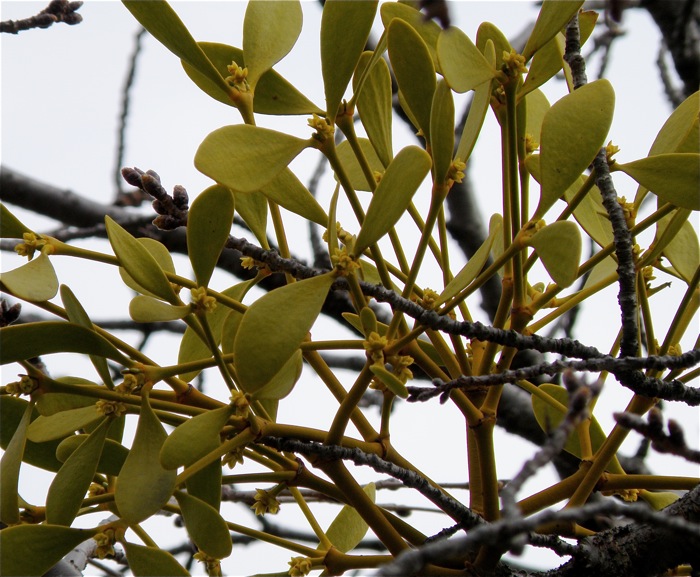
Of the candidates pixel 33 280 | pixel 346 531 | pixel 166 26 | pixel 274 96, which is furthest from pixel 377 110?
pixel 346 531

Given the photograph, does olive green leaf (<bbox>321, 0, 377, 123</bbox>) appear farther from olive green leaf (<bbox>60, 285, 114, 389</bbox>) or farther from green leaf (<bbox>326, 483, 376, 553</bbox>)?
green leaf (<bbox>326, 483, 376, 553</bbox>)

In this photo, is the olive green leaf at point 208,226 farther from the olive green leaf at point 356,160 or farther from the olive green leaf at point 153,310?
the olive green leaf at point 356,160

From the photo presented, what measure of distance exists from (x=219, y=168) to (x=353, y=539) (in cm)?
43

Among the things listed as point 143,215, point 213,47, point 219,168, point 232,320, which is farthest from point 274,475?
point 143,215

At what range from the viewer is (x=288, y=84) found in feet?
2.06

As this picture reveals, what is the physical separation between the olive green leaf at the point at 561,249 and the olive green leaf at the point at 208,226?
7.9 inches

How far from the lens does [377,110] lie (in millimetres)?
638

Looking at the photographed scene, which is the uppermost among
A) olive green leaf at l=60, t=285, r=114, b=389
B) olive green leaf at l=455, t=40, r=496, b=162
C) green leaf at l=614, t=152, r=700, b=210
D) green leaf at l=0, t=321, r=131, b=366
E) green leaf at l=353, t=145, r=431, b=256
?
olive green leaf at l=455, t=40, r=496, b=162

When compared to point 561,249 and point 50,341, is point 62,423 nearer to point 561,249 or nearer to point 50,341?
point 50,341

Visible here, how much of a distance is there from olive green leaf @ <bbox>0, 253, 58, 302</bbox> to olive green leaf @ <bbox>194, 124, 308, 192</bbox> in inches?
5.4

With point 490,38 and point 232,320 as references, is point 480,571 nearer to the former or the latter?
point 232,320

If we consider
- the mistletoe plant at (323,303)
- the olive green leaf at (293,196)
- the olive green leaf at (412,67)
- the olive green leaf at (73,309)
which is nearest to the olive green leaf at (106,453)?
the mistletoe plant at (323,303)

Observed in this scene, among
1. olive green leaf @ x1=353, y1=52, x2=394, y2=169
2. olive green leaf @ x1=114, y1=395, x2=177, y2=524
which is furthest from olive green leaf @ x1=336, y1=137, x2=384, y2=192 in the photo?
olive green leaf @ x1=114, y1=395, x2=177, y2=524

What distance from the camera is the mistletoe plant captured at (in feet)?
1.63
